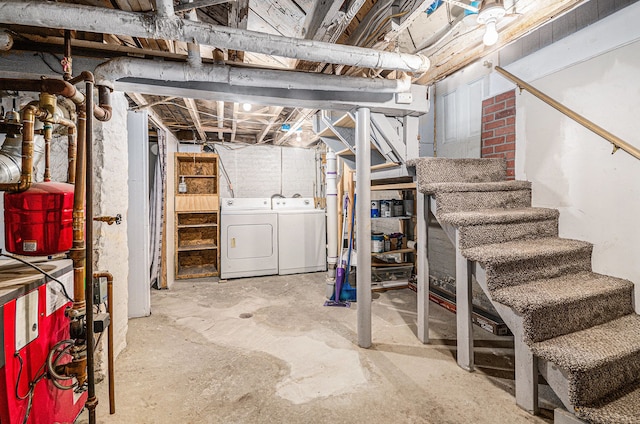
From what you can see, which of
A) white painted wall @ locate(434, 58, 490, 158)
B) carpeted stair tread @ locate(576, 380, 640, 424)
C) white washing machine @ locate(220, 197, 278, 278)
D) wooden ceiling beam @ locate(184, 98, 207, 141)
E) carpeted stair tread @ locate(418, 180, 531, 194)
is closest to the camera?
carpeted stair tread @ locate(576, 380, 640, 424)

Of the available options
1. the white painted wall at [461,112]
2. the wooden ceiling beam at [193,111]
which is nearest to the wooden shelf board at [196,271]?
the wooden ceiling beam at [193,111]

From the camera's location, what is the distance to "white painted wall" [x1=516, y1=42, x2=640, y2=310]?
1.85 m

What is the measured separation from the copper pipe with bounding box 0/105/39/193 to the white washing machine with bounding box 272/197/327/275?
3.42m

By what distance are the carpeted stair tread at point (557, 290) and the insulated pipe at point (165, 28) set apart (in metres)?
1.62

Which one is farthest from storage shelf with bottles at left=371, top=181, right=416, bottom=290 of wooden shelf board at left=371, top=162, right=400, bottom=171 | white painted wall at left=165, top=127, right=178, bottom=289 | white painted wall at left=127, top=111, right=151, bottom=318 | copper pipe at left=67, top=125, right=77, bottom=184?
copper pipe at left=67, top=125, right=77, bottom=184

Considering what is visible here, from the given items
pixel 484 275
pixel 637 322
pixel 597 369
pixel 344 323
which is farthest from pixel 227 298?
pixel 637 322

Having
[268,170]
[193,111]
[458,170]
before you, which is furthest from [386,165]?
[268,170]

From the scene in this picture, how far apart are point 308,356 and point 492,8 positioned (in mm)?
2557

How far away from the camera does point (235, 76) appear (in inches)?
73.0

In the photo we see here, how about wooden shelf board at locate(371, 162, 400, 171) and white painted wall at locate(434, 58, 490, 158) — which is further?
white painted wall at locate(434, 58, 490, 158)

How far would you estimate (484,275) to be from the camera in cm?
187

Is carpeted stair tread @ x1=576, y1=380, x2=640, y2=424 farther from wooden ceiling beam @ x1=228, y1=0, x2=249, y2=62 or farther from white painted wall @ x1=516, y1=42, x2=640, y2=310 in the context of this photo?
wooden ceiling beam @ x1=228, y1=0, x2=249, y2=62

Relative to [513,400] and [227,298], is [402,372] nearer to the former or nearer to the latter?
[513,400]

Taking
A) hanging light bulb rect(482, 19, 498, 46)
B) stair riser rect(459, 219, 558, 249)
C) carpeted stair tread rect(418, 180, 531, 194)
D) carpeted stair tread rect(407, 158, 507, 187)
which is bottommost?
stair riser rect(459, 219, 558, 249)
